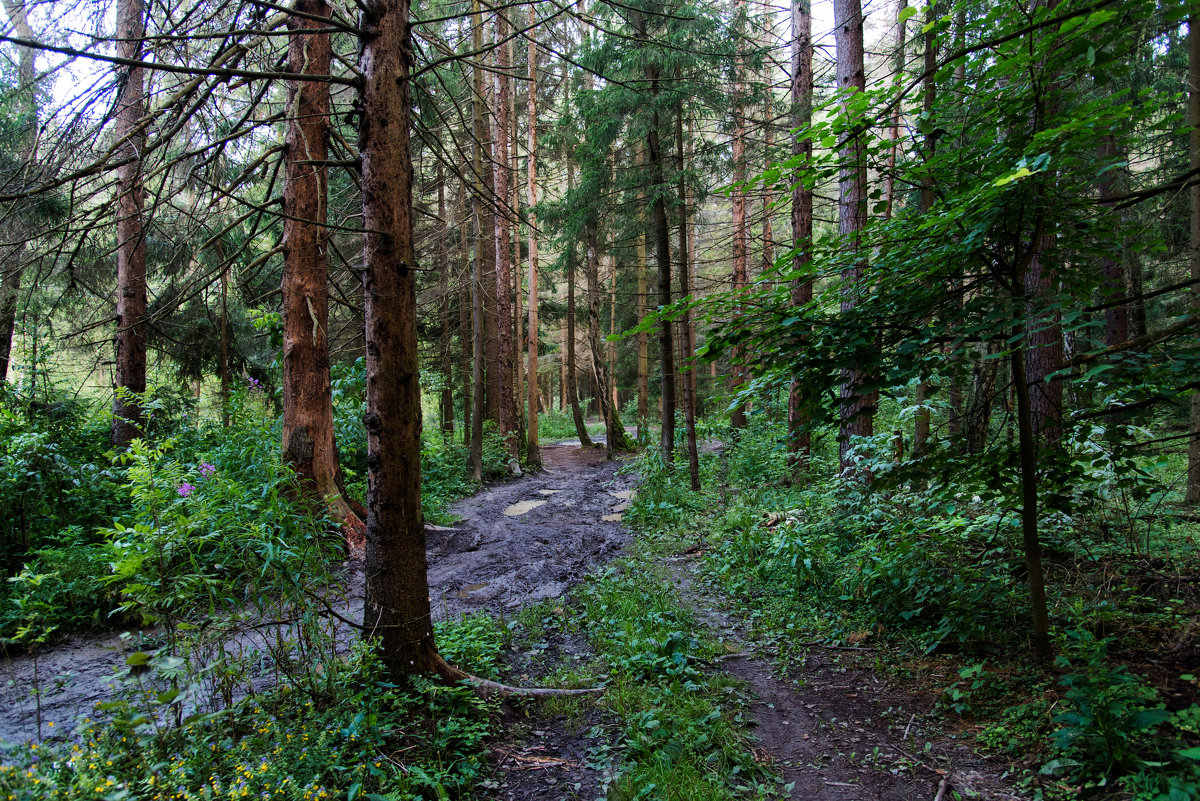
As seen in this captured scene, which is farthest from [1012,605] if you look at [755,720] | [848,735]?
[755,720]

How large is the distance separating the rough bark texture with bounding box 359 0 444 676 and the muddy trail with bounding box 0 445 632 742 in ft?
1.46

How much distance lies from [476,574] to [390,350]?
13.9 ft

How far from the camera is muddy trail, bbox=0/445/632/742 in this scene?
12.5 feet

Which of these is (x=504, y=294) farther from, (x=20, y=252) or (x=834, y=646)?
Result: (x=834, y=646)

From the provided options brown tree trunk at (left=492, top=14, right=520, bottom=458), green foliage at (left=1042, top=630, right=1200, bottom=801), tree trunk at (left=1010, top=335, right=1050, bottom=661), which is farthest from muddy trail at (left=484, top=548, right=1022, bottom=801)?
brown tree trunk at (left=492, top=14, right=520, bottom=458)

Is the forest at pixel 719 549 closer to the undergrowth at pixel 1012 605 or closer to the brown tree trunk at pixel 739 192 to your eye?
the undergrowth at pixel 1012 605

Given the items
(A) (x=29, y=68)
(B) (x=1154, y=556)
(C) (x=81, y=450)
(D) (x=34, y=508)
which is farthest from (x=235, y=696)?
(A) (x=29, y=68)

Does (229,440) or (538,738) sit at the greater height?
(229,440)

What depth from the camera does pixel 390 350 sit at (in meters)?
3.40

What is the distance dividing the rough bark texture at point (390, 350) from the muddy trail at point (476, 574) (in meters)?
0.45

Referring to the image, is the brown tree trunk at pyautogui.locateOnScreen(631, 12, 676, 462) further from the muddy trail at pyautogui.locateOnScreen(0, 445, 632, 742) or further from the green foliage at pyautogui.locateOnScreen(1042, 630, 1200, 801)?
the green foliage at pyautogui.locateOnScreen(1042, 630, 1200, 801)

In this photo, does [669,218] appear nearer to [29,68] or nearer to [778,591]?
[778,591]

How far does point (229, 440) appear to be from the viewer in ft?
25.2

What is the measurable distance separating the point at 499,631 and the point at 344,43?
8.69 meters
